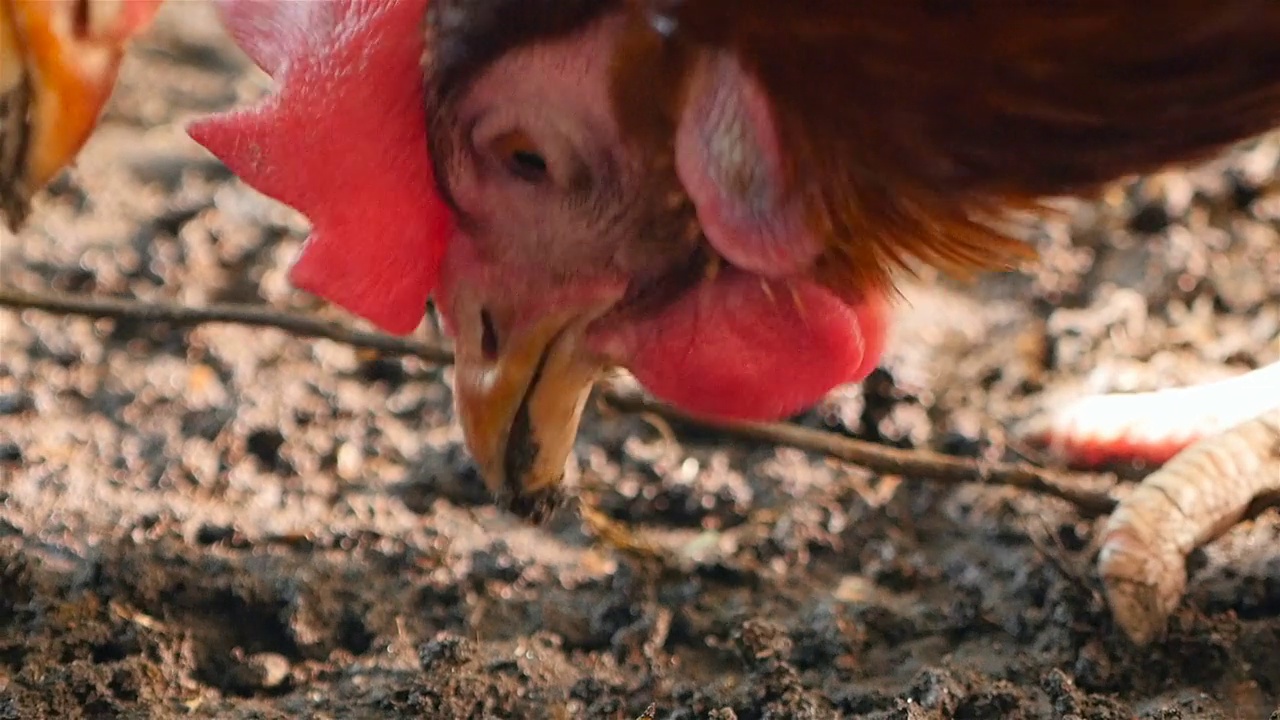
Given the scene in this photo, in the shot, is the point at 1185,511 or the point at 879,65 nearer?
the point at 879,65

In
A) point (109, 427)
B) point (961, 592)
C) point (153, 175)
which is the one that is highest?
point (153, 175)

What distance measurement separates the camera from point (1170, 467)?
4.32 feet

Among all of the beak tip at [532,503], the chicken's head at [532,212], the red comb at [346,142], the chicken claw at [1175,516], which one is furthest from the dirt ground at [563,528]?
the red comb at [346,142]

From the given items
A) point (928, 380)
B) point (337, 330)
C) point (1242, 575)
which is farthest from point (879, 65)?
point (928, 380)

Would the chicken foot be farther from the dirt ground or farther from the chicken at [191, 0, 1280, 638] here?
the chicken at [191, 0, 1280, 638]

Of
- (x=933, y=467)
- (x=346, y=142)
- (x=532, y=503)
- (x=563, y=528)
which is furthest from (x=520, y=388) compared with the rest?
(x=933, y=467)

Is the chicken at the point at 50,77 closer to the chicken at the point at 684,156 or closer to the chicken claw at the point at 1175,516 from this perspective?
the chicken at the point at 684,156

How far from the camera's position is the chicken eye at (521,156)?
991 mm

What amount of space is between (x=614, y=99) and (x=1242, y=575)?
2.74ft

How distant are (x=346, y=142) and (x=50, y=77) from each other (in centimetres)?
44

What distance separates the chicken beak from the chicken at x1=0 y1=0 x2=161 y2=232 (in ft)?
1.62

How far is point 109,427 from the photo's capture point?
5.25 feet

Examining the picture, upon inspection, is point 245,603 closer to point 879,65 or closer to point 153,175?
point 879,65

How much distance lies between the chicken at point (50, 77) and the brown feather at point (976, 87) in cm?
63
